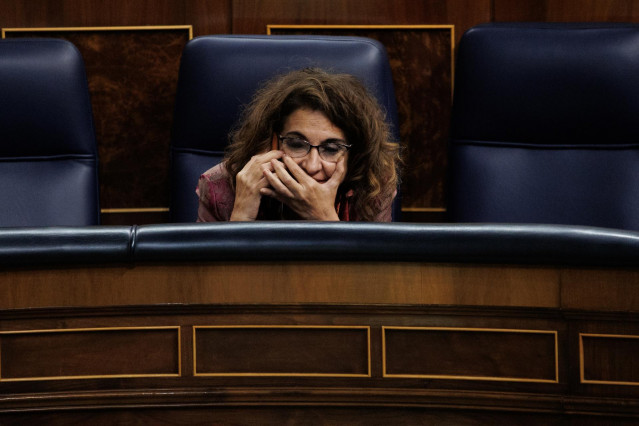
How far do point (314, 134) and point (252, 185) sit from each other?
11cm

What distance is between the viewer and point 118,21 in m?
1.26

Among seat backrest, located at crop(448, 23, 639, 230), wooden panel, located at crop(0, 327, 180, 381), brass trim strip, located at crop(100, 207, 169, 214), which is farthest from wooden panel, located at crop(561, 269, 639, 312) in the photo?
brass trim strip, located at crop(100, 207, 169, 214)

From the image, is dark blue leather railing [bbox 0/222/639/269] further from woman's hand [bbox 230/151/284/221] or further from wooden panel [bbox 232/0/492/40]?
wooden panel [bbox 232/0/492/40]

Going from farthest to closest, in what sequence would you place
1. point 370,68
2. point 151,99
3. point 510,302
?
1. point 151,99
2. point 370,68
3. point 510,302

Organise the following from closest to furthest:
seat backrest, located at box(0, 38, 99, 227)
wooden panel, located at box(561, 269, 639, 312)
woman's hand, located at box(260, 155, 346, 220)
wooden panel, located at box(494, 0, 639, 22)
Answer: wooden panel, located at box(561, 269, 639, 312) → woman's hand, located at box(260, 155, 346, 220) → seat backrest, located at box(0, 38, 99, 227) → wooden panel, located at box(494, 0, 639, 22)

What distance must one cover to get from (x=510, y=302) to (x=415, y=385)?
11cm

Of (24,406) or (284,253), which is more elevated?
(284,253)

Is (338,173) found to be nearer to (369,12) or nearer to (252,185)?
(252,185)

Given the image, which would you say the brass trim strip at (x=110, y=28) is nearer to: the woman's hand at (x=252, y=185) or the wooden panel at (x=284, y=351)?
the woman's hand at (x=252, y=185)

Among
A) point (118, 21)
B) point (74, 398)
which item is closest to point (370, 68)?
point (118, 21)

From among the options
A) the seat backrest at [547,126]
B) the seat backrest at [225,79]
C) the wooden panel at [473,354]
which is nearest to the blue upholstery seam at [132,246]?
the wooden panel at [473,354]

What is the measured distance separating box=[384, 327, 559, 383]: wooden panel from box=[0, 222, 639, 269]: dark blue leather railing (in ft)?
0.21

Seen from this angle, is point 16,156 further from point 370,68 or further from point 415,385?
point 415,385

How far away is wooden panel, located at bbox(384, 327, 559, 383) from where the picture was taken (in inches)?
23.0
